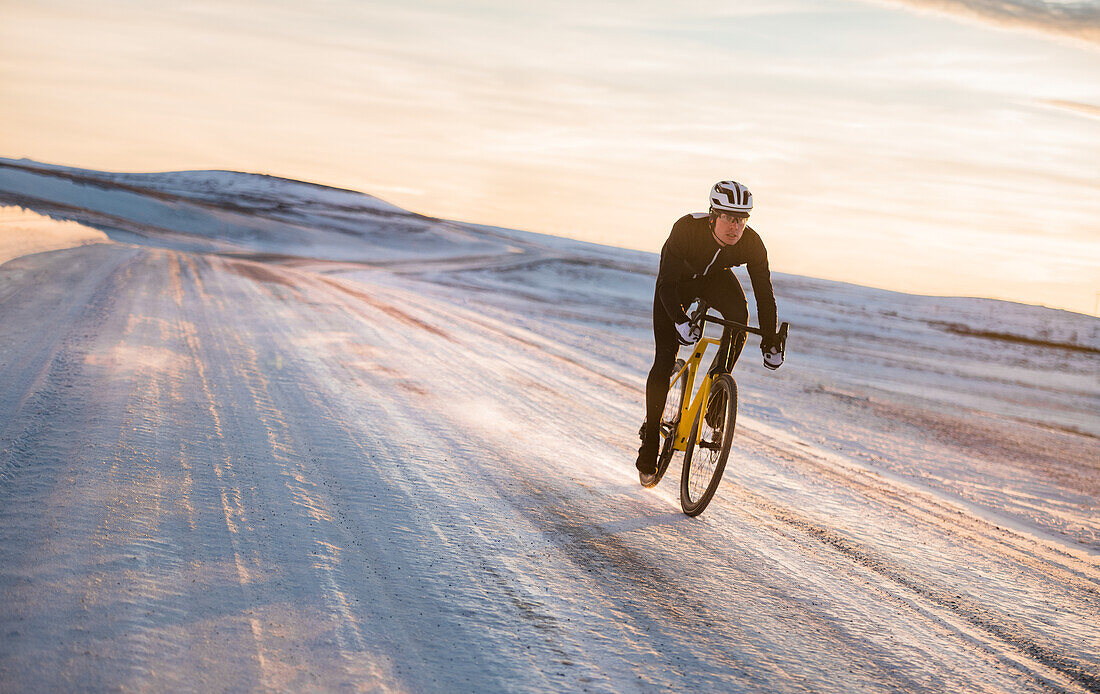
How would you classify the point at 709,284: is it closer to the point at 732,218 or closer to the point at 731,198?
the point at 732,218

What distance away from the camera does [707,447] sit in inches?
202

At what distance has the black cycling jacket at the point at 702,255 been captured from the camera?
511cm

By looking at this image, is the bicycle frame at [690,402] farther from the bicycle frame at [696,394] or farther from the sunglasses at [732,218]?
the sunglasses at [732,218]

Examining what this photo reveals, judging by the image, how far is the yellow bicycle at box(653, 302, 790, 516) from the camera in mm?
4875

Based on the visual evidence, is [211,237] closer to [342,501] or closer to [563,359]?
[563,359]

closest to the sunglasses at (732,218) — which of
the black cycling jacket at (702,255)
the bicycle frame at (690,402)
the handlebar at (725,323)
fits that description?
the black cycling jacket at (702,255)

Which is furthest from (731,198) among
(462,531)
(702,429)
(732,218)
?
(462,531)

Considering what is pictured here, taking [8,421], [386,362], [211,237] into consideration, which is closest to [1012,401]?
[386,362]

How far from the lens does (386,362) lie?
9258 mm

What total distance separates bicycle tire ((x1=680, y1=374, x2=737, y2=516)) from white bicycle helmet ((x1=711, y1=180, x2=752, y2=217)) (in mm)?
1115

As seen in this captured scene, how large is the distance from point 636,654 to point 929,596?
6.49 ft

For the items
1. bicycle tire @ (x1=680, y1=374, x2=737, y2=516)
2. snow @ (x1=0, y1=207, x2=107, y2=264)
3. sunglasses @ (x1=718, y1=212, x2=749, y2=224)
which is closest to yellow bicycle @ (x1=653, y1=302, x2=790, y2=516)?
bicycle tire @ (x1=680, y1=374, x2=737, y2=516)

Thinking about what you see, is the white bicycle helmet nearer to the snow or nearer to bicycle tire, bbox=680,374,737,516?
bicycle tire, bbox=680,374,737,516

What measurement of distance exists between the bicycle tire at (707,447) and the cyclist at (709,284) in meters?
0.20
